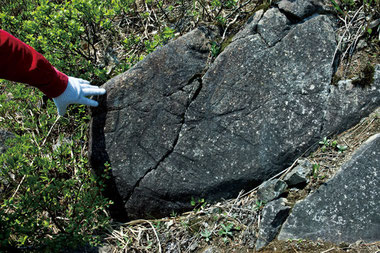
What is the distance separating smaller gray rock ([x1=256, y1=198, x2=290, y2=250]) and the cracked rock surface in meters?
0.33

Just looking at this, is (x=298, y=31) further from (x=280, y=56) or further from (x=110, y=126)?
(x=110, y=126)

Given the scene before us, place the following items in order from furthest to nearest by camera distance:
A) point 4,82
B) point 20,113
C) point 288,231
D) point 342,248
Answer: point 4,82
point 20,113
point 288,231
point 342,248

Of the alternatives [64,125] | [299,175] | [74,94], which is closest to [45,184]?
[64,125]

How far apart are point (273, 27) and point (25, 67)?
2.15 metres

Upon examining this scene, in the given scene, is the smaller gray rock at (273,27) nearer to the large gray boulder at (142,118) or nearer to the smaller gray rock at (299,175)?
the large gray boulder at (142,118)

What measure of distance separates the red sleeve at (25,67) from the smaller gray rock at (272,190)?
6.14 ft

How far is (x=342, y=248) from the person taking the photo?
2279mm

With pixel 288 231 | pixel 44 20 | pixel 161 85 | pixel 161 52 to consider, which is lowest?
pixel 288 231

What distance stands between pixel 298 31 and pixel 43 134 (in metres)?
2.80

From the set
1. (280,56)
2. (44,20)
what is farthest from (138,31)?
(280,56)

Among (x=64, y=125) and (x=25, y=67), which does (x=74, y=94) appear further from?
(x=64, y=125)

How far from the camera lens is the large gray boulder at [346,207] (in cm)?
232

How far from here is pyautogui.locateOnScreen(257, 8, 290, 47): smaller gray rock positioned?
295cm

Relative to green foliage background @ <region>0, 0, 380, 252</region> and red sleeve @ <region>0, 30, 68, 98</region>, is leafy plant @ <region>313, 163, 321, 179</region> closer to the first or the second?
green foliage background @ <region>0, 0, 380, 252</region>
